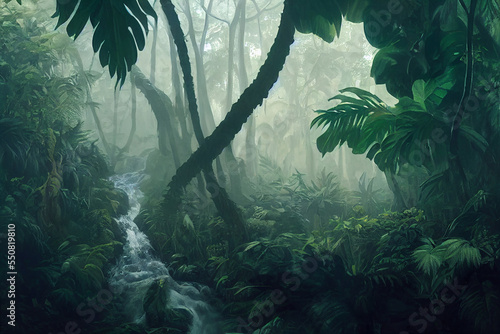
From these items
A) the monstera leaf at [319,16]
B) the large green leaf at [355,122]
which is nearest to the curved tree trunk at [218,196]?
the large green leaf at [355,122]

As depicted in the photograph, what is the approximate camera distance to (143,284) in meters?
5.15

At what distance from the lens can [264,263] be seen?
4414mm

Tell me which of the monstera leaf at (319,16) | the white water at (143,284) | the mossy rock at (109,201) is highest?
the monstera leaf at (319,16)

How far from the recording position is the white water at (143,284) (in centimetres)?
471

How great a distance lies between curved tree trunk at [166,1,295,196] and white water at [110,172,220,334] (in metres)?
1.02

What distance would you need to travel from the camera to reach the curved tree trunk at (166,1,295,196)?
5.00 m

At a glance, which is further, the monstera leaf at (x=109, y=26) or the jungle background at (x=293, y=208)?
the jungle background at (x=293, y=208)

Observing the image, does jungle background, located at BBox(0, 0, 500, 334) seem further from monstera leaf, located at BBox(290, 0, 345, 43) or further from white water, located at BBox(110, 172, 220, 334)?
white water, located at BBox(110, 172, 220, 334)

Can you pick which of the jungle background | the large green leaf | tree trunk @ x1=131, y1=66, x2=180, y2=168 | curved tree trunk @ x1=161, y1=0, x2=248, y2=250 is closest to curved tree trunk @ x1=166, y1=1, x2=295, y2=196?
the jungle background

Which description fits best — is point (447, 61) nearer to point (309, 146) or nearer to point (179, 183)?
point (179, 183)

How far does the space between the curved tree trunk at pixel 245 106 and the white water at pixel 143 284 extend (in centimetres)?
102

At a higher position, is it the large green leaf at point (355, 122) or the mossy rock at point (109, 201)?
the large green leaf at point (355, 122)

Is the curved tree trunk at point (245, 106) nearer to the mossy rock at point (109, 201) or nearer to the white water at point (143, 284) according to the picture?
the white water at point (143, 284)

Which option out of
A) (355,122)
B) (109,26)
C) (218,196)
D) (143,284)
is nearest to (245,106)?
(218,196)
